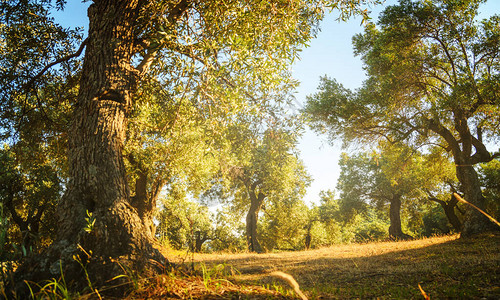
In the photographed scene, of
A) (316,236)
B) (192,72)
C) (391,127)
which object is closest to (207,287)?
(192,72)

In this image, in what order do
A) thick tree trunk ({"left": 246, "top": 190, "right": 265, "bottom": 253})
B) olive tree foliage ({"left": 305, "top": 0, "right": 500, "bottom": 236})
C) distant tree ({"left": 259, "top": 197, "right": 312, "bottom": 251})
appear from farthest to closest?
distant tree ({"left": 259, "top": 197, "right": 312, "bottom": 251})
thick tree trunk ({"left": 246, "top": 190, "right": 265, "bottom": 253})
olive tree foliage ({"left": 305, "top": 0, "right": 500, "bottom": 236})

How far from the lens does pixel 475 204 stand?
12695 millimetres

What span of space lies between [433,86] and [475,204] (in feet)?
21.4

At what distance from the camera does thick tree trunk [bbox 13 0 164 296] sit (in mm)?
3402

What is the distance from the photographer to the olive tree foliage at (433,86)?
11820mm

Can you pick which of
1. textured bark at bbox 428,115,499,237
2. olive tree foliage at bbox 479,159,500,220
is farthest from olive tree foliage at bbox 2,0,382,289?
olive tree foliage at bbox 479,159,500,220

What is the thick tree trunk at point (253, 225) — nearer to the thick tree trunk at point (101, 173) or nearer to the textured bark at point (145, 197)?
the textured bark at point (145, 197)

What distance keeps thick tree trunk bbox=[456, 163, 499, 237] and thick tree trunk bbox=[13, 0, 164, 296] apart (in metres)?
14.6

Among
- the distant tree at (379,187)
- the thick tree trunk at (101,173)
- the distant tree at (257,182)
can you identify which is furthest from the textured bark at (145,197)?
the distant tree at (379,187)

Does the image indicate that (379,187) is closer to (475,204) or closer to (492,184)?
(492,184)

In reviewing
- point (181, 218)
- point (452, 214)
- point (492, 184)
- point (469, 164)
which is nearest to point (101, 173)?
point (469, 164)

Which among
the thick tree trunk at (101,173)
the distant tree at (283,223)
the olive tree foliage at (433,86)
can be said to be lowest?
the distant tree at (283,223)

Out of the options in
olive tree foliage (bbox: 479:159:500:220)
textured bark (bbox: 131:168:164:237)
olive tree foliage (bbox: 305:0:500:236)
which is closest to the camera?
olive tree foliage (bbox: 305:0:500:236)

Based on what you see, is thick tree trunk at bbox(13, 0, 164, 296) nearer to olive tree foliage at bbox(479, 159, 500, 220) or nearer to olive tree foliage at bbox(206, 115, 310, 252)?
olive tree foliage at bbox(206, 115, 310, 252)
